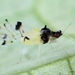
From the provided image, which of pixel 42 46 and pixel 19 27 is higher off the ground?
pixel 19 27

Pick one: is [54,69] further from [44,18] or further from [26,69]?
[44,18]

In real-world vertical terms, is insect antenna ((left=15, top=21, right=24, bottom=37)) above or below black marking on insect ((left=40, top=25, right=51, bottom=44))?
above

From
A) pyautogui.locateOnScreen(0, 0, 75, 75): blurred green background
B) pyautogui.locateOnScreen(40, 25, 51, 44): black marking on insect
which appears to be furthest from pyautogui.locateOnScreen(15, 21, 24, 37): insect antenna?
pyautogui.locateOnScreen(40, 25, 51, 44): black marking on insect

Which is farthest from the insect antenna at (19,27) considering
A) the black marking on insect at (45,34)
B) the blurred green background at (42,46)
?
the black marking on insect at (45,34)

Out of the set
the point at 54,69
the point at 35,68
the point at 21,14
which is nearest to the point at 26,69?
the point at 35,68

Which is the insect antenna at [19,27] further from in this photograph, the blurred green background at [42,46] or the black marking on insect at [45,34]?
the black marking on insect at [45,34]

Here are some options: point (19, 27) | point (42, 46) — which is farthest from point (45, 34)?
point (19, 27)

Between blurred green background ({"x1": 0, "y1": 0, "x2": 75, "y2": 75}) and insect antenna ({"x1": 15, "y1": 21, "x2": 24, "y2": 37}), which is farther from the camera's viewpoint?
insect antenna ({"x1": 15, "y1": 21, "x2": 24, "y2": 37})

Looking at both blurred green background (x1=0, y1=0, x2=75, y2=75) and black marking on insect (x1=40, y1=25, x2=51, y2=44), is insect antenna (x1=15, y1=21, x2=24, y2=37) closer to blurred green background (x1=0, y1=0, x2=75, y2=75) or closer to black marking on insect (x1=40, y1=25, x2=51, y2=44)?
blurred green background (x1=0, y1=0, x2=75, y2=75)

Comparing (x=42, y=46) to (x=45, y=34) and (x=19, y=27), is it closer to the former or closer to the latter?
(x=45, y=34)
